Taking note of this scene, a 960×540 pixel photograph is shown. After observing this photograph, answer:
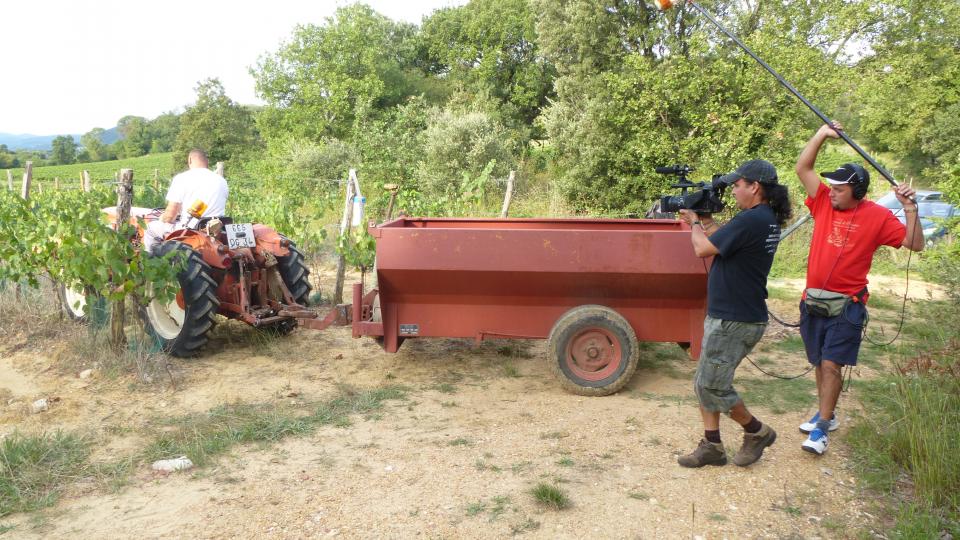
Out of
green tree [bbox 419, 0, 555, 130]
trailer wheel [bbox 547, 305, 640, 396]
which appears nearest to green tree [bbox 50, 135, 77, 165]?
green tree [bbox 419, 0, 555, 130]

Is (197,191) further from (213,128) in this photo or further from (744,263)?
(213,128)

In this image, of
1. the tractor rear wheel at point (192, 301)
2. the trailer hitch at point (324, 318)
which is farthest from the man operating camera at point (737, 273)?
the tractor rear wheel at point (192, 301)

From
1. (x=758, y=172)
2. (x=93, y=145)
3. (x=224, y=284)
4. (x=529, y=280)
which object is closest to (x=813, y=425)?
(x=758, y=172)

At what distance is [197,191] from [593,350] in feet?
11.8

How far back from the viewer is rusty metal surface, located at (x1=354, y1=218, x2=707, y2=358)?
4.41 metres

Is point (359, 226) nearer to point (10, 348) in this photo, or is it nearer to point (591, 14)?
point (10, 348)

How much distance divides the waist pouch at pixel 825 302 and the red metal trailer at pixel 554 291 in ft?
2.51

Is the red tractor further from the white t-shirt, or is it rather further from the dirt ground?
the dirt ground

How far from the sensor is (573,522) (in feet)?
9.75

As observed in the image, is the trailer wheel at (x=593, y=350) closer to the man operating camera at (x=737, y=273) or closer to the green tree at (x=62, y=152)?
the man operating camera at (x=737, y=273)

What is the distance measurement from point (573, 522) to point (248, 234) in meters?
3.85

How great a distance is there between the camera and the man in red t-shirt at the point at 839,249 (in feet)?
11.4

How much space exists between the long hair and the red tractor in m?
3.17

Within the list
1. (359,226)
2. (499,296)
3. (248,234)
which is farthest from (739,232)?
(359,226)
